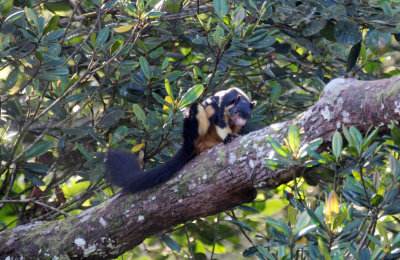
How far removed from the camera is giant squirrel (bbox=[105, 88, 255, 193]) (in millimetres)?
3113

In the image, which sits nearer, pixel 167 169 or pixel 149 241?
pixel 167 169

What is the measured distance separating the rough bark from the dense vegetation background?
0.52 ft

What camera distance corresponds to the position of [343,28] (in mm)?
3533

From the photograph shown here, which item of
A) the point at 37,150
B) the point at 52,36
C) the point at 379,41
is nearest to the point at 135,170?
the point at 37,150

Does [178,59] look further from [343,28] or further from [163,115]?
[343,28]

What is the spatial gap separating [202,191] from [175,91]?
1195mm

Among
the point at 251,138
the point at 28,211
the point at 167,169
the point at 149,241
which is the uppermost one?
the point at 251,138

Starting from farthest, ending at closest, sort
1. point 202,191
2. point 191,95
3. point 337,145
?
point 191,95 < point 202,191 < point 337,145

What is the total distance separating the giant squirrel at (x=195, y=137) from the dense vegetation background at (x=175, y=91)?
128 millimetres

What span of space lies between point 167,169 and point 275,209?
1762mm

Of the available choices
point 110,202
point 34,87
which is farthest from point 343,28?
point 34,87

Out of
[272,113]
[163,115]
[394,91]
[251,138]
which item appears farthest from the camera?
[272,113]

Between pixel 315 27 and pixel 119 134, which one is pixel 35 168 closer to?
pixel 119 134

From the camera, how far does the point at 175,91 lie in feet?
12.6
